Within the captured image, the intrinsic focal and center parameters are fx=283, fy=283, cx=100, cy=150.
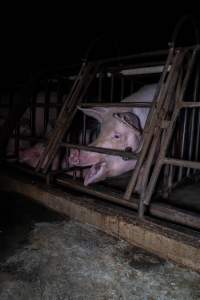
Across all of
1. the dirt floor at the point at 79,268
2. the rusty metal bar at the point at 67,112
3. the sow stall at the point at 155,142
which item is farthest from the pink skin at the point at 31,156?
the dirt floor at the point at 79,268

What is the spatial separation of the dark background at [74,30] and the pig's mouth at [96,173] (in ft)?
5.69

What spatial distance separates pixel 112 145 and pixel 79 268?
150cm

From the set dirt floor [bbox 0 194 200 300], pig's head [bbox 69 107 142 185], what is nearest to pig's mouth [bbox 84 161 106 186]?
pig's head [bbox 69 107 142 185]

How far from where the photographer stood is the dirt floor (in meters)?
1.48

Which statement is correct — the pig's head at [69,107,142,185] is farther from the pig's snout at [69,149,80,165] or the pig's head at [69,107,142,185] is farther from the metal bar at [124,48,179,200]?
the metal bar at [124,48,179,200]

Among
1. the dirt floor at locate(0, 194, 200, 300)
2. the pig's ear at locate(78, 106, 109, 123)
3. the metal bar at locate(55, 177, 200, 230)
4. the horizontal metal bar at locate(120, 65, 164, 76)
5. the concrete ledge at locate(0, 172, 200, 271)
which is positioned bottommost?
the dirt floor at locate(0, 194, 200, 300)

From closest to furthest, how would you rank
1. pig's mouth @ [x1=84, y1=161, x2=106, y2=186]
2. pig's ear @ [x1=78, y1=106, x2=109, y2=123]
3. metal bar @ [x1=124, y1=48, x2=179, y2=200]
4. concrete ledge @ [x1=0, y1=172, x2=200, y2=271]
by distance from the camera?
concrete ledge @ [x1=0, y1=172, x2=200, y2=271] < metal bar @ [x1=124, y1=48, x2=179, y2=200] < pig's mouth @ [x1=84, y1=161, x2=106, y2=186] < pig's ear @ [x1=78, y1=106, x2=109, y2=123]

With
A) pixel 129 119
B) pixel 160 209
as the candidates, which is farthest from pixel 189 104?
pixel 129 119

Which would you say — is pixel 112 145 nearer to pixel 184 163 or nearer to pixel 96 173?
pixel 96 173

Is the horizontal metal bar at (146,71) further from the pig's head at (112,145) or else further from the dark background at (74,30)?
the dark background at (74,30)

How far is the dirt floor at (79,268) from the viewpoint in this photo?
58.2 inches

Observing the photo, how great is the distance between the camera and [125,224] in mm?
2043

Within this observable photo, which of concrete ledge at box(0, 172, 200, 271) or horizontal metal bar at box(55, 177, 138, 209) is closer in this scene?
concrete ledge at box(0, 172, 200, 271)

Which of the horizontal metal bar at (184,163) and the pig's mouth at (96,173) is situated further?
the pig's mouth at (96,173)
